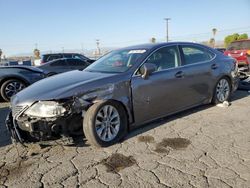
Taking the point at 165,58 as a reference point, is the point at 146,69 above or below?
below

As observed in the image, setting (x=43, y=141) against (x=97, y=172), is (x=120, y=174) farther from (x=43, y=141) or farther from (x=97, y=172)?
(x=43, y=141)

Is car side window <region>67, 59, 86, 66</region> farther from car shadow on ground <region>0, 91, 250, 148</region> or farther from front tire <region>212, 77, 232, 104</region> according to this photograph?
front tire <region>212, 77, 232, 104</region>

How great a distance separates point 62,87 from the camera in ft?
13.8

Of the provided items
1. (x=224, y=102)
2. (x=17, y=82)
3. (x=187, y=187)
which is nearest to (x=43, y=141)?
(x=187, y=187)

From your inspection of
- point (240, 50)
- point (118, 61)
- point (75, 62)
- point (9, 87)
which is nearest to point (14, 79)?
point (9, 87)

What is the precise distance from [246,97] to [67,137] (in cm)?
503

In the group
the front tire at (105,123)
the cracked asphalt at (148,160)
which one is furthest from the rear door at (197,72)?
the front tire at (105,123)

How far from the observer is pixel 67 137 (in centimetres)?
399

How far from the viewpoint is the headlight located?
154 inches

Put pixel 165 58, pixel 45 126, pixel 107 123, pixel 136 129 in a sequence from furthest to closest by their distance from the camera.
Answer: pixel 165 58 < pixel 136 129 < pixel 107 123 < pixel 45 126

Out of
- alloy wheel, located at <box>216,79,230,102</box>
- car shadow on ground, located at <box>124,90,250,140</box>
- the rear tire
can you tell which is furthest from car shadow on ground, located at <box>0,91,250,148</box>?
the rear tire

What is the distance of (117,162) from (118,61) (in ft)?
6.53

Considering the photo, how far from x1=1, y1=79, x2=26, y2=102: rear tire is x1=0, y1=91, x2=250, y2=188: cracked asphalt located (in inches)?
128

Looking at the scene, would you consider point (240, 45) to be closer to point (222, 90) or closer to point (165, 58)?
point (222, 90)
